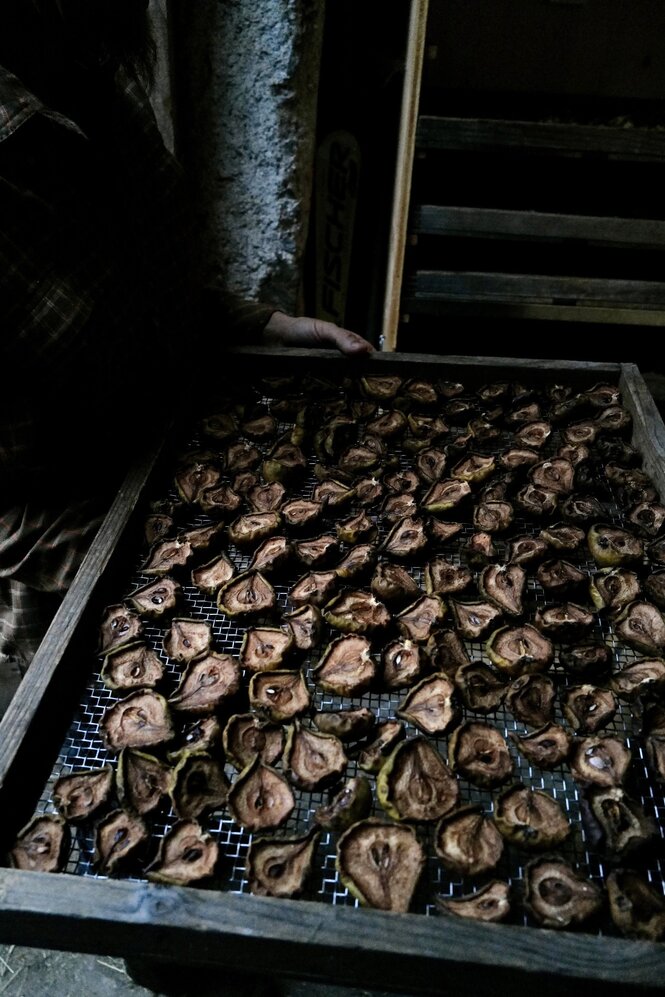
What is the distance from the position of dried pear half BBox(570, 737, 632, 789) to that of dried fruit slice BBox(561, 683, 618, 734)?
4 centimetres

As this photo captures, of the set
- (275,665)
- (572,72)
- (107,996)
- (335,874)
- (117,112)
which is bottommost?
(107,996)

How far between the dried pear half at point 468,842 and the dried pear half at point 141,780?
21.2 inches

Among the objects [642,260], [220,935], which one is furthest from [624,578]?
[642,260]

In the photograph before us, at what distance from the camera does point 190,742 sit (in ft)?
5.27

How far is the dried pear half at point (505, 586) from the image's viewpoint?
1.91m

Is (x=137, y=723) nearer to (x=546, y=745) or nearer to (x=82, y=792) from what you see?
(x=82, y=792)

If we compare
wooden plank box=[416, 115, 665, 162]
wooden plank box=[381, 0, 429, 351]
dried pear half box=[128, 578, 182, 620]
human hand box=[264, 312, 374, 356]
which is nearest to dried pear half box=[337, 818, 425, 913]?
dried pear half box=[128, 578, 182, 620]

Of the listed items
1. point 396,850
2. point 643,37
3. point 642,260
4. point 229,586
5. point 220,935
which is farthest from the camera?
point 642,260

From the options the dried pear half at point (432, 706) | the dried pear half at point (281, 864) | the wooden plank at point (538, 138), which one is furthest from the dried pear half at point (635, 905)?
the wooden plank at point (538, 138)

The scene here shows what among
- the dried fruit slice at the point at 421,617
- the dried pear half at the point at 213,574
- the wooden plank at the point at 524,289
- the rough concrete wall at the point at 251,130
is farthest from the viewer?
the wooden plank at the point at 524,289

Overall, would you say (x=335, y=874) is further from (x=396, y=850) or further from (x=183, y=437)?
(x=183, y=437)

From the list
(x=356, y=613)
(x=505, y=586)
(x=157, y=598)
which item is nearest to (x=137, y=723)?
(x=157, y=598)

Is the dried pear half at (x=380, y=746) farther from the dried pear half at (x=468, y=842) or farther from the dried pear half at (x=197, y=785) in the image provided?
the dried pear half at (x=197, y=785)

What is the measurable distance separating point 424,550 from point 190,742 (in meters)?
0.80
